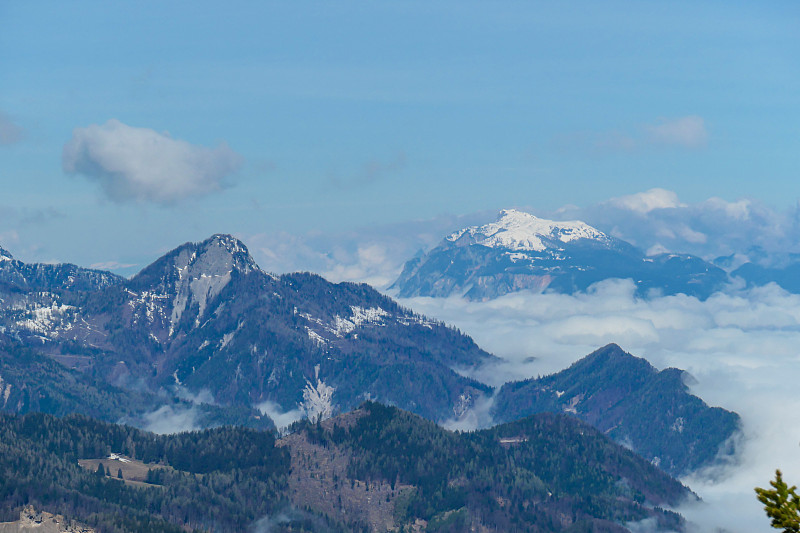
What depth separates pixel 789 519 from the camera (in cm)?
8594

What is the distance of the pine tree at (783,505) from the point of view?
8444 cm

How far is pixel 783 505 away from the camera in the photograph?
85.6m

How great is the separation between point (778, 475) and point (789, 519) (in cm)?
333

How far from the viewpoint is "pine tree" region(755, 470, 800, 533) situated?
84.4 meters

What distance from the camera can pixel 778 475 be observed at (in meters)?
85.9
